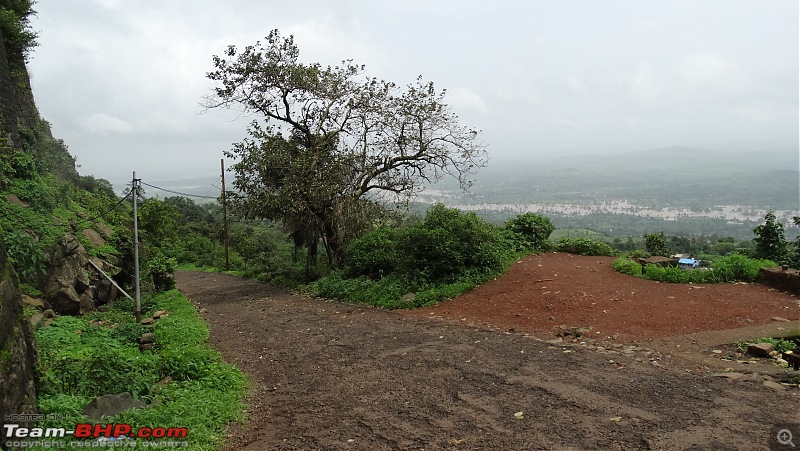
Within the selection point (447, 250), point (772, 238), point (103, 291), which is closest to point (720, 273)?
point (772, 238)

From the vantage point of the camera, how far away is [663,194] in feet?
301

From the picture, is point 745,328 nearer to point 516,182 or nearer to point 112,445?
point 112,445

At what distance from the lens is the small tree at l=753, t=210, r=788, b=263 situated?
40.1 feet

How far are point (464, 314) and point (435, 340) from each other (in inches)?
86.4

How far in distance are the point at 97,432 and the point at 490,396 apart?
3.66 meters

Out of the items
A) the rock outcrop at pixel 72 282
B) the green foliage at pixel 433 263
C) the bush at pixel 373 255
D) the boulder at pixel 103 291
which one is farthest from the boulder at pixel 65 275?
the bush at pixel 373 255

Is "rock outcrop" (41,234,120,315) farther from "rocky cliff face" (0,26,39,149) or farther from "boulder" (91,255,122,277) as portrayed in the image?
"rocky cliff face" (0,26,39,149)

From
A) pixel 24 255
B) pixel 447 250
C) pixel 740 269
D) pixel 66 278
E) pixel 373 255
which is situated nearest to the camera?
pixel 24 255

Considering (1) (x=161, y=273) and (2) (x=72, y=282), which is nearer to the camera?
(2) (x=72, y=282)

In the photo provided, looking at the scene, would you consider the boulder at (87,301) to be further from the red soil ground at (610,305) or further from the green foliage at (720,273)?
the green foliage at (720,273)

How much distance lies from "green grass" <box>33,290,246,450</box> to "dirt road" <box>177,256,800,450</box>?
0.32 meters

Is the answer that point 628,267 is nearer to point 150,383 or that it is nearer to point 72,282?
point 150,383

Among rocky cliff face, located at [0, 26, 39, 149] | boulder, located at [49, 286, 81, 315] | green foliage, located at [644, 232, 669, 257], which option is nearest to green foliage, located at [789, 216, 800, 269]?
green foliage, located at [644, 232, 669, 257]

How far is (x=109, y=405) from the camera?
14.8ft
